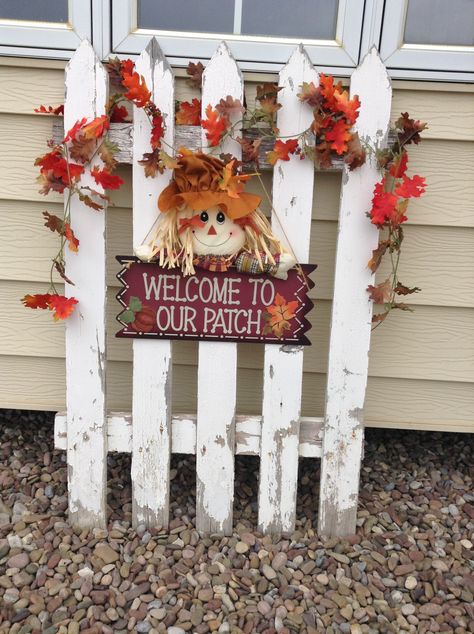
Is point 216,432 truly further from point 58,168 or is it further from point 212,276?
point 58,168

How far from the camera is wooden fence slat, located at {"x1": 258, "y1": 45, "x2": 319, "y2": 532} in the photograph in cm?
161

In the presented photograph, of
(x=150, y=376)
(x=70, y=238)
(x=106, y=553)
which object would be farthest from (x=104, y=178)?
(x=106, y=553)

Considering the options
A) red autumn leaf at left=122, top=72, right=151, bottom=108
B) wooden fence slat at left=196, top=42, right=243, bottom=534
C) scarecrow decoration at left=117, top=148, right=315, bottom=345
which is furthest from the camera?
wooden fence slat at left=196, top=42, right=243, bottom=534

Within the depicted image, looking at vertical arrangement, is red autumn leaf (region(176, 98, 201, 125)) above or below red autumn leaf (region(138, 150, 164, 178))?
above

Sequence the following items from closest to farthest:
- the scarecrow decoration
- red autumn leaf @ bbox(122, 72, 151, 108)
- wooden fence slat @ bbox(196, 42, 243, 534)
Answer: red autumn leaf @ bbox(122, 72, 151, 108) < the scarecrow decoration < wooden fence slat @ bbox(196, 42, 243, 534)

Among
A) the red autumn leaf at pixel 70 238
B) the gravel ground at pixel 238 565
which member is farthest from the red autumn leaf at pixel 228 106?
the gravel ground at pixel 238 565

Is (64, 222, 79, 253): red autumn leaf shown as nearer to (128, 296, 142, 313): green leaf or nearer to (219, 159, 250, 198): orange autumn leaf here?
(128, 296, 142, 313): green leaf

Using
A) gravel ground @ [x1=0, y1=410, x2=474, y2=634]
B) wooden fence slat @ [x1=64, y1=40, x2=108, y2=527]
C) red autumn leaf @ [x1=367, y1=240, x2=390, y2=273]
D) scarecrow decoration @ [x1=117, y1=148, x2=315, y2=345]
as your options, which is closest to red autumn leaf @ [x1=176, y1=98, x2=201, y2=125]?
scarecrow decoration @ [x1=117, y1=148, x2=315, y2=345]

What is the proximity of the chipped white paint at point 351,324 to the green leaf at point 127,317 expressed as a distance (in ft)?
1.94

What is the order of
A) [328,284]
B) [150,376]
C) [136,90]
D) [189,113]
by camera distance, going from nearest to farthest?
[136,90] < [189,113] < [150,376] < [328,284]

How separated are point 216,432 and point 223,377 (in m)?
0.18

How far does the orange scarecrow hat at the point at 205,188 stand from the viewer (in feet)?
5.16

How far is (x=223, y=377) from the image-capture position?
5.80 feet

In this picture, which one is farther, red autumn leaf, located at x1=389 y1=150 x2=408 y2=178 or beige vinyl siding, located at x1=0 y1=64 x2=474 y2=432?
beige vinyl siding, located at x1=0 y1=64 x2=474 y2=432
